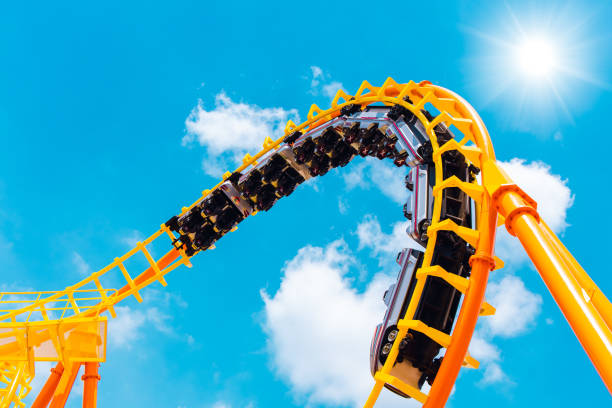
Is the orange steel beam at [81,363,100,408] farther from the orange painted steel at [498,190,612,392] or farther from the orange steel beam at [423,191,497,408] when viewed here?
the orange painted steel at [498,190,612,392]

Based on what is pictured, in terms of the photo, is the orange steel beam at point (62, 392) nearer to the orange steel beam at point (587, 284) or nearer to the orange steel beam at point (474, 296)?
the orange steel beam at point (474, 296)

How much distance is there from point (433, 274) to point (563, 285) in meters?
2.85

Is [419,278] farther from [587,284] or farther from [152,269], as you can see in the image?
[152,269]

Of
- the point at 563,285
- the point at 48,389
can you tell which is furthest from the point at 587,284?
the point at 48,389

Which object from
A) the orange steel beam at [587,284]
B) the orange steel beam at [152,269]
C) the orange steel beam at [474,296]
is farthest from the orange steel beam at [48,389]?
the orange steel beam at [587,284]

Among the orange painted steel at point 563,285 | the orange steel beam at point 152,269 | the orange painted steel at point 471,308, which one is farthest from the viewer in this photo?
the orange steel beam at point 152,269

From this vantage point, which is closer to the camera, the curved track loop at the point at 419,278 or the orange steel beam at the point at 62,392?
the curved track loop at the point at 419,278

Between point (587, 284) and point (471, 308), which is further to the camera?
point (471, 308)

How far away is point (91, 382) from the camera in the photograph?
11.0 metres

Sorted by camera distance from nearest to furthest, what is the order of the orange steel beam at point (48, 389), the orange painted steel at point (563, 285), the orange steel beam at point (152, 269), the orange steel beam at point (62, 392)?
the orange painted steel at point (563, 285) → the orange steel beam at point (62, 392) → the orange steel beam at point (48, 389) → the orange steel beam at point (152, 269)

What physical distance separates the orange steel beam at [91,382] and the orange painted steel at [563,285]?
9.15 m

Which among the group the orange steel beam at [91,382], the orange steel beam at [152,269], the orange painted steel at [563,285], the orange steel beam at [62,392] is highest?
the orange steel beam at [152,269]

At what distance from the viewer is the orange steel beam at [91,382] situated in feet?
35.3

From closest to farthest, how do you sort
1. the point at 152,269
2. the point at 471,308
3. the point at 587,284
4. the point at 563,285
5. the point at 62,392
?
1. the point at 563,285
2. the point at 587,284
3. the point at 471,308
4. the point at 62,392
5. the point at 152,269
